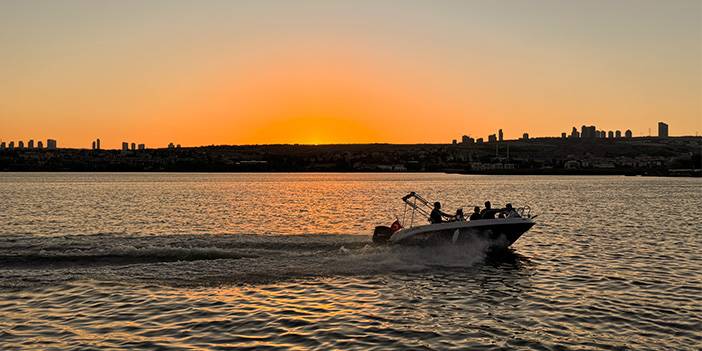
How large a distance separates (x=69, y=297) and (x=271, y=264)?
8092 mm

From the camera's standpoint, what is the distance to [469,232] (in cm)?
2645

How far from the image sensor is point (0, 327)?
15086mm

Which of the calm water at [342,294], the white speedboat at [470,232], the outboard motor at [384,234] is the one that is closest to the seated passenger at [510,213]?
the white speedboat at [470,232]

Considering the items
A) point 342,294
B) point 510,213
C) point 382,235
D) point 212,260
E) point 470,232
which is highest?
point 510,213

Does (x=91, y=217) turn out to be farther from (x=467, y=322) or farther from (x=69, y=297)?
(x=467, y=322)

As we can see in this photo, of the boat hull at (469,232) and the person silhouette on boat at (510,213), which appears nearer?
the boat hull at (469,232)

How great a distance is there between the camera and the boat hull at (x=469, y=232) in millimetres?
26297

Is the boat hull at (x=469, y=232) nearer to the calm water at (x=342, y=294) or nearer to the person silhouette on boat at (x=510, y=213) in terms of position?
the person silhouette on boat at (x=510, y=213)

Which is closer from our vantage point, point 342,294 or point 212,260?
point 342,294

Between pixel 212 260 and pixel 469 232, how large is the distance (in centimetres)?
1137

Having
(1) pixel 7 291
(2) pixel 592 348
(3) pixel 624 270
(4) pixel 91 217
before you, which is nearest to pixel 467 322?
(2) pixel 592 348

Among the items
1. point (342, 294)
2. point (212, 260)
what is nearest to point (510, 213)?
point (342, 294)

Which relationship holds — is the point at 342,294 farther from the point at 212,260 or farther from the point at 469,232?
the point at 469,232

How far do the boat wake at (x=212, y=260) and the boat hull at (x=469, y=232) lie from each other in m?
0.39
